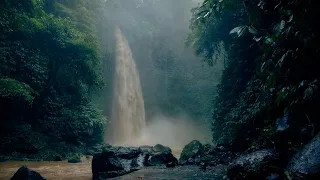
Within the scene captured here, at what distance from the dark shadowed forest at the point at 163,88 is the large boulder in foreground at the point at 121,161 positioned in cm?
4

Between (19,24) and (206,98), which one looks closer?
(19,24)

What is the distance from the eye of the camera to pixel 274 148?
4031mm

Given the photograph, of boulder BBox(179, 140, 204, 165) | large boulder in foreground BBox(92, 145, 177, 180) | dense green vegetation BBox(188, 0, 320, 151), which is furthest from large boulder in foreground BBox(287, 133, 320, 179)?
boulder BBox(179, 140, 204, 165)

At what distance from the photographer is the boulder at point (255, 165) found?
146 inches

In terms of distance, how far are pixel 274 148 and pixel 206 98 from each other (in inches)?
1092

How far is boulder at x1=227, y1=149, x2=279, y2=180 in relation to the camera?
12.2 ft

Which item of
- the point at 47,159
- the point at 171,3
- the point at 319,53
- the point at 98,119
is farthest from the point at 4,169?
the point at 171,3

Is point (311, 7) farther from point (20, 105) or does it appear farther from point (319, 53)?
point (20, 105)

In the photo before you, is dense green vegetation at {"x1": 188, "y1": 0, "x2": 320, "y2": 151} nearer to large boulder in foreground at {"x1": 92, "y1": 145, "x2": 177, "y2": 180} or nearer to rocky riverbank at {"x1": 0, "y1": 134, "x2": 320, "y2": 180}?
rocky riverbank at {"x1": 0, "y1": 134, "x2": 320, "y2": 180}

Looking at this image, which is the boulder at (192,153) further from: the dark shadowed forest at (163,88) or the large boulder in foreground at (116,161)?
the large boulder in foreground at (116,161)

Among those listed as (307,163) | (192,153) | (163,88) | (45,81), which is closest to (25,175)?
(307,163)

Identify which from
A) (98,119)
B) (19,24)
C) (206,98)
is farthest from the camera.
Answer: (206,98)

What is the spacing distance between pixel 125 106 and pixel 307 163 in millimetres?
22707

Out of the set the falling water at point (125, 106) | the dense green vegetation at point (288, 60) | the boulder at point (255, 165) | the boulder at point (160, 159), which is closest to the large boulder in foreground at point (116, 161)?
the boulder at point (160, 159)
